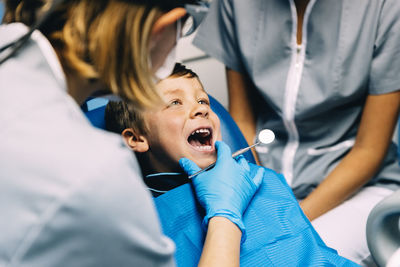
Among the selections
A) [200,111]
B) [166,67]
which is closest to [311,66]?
[200,111]

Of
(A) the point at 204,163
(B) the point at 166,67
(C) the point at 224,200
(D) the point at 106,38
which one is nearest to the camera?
(D) the point at 106,38

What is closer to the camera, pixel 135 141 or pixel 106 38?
pixel 106 38

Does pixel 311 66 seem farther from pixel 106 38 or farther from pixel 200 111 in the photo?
pixel 106 38

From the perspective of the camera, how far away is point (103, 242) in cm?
49

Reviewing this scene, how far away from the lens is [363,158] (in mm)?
1203

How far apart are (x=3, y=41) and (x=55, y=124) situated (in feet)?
0.63

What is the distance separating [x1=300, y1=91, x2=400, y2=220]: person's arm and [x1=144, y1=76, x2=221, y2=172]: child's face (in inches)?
14.1

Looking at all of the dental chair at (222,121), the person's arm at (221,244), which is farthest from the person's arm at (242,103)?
the person's arm at (221,244)

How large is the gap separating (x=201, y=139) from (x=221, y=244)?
1.41 ft

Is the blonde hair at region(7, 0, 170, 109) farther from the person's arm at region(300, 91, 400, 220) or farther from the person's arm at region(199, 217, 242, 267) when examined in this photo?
the person's arm at region(300, 91, 400, 220)

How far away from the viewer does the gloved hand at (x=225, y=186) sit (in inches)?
34.3

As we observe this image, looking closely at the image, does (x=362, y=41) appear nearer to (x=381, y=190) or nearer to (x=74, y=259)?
(x=381, y=190)

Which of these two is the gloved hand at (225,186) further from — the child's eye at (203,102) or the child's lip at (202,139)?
the child's eye at (203,102)

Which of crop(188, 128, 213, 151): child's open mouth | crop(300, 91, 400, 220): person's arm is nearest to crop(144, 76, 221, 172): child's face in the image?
crop(188, 128, 213, 151): child's open mouth
